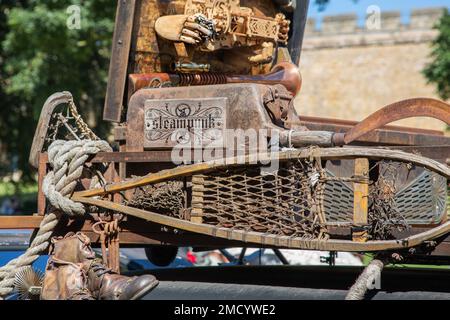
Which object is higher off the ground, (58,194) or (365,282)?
(58,194)

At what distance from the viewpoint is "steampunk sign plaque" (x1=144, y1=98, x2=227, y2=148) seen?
538cm

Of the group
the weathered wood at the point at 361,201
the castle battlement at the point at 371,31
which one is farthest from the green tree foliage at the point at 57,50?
the castle battlement at the point at 371,31

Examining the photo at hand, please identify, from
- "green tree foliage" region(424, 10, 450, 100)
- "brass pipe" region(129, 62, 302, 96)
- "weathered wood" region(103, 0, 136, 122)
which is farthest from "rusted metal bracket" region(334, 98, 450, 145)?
"green tree foliage" region(424, 10, 450, 100)

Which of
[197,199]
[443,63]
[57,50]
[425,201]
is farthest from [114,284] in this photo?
[443,63]

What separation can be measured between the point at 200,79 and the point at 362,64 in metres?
33.2

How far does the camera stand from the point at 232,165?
16.5 feet

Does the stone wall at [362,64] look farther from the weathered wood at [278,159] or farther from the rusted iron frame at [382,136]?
the weathered wood at [278,159]

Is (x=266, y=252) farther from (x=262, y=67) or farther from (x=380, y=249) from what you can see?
→ (x=380, y=249)

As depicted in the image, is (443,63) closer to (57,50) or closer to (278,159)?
(57,50)

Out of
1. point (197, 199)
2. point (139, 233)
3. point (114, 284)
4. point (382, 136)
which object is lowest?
point (114, 284)

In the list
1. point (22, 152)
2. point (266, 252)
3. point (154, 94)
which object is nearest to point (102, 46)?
point (22, 152)

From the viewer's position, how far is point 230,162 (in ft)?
16.5

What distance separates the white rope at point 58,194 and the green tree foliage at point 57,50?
10591 mm

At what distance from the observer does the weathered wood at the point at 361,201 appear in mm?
4762
